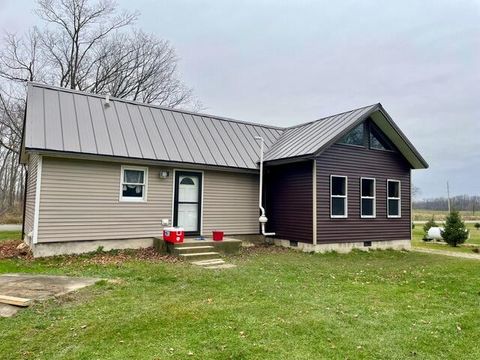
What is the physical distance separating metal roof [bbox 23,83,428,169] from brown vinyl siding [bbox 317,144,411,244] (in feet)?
2.35

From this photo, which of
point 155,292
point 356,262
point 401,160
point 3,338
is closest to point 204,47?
point 401,160

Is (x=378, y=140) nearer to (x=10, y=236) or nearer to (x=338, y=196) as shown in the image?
(x=338, y=196)

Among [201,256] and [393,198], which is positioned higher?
[393,198]

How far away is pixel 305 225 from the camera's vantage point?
11570mm

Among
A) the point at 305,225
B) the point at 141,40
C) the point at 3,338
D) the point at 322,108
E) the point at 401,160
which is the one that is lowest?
the point at 3,338

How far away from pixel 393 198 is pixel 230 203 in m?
6.27

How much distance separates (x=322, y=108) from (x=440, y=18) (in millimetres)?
13653

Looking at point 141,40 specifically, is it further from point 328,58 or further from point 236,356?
point 236,356

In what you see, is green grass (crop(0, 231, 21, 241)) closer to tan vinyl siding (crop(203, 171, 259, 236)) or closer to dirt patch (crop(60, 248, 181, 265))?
dirt patch (crop(60, 248, 181, 265))

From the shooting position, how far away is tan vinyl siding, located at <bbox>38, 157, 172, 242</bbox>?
918cm

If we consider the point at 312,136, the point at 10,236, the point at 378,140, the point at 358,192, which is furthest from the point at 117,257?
the point at 378,140

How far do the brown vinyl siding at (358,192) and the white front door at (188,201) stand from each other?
3.87 metres

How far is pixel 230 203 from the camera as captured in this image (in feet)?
40.1

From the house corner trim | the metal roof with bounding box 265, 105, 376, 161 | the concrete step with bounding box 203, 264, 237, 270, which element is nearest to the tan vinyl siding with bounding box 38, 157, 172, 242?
the concrete step with bounding box 203, 264, 237, 270
